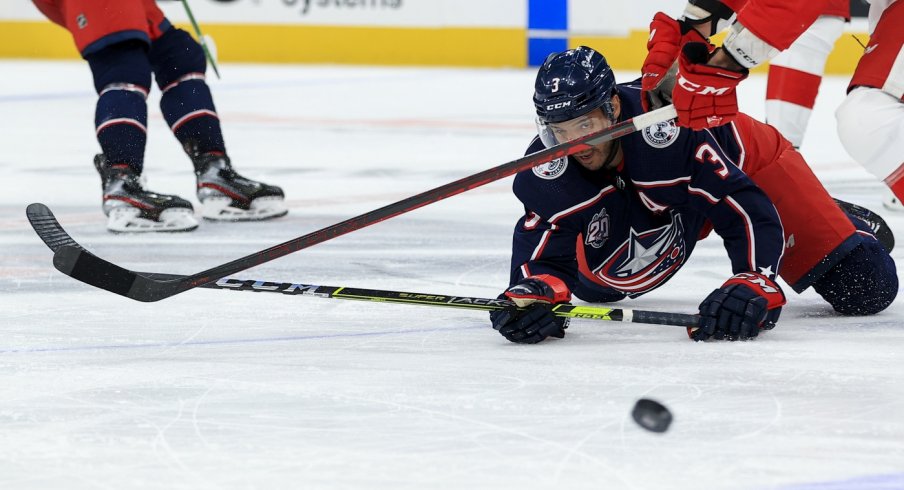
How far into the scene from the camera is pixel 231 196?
3.59 meters

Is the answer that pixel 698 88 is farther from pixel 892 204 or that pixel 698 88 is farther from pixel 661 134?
pixel 892 204

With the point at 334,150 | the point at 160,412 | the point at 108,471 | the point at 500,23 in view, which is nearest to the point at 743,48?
the point at 160,412

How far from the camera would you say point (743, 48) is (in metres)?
2.04

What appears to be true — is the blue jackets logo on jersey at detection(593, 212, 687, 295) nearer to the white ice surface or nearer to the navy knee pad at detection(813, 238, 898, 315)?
the white ice surface

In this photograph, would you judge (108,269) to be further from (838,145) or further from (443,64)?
(443,64)

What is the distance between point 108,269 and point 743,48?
1.10 metres

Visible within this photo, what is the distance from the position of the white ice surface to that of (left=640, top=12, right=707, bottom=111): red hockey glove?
407 mm

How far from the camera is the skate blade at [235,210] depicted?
3566mm

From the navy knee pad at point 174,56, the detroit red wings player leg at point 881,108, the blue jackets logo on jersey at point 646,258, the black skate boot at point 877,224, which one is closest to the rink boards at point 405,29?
the navy knee pad at point 174,56

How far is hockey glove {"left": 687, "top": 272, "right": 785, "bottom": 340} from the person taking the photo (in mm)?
2006

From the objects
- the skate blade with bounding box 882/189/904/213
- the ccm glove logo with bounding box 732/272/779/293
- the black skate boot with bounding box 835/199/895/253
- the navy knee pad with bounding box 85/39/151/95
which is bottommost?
the skate blade with bounding box 882/189/904/213

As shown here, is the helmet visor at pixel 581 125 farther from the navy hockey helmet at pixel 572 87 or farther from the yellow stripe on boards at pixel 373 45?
the yellow stripe on boards at pixel 373 45

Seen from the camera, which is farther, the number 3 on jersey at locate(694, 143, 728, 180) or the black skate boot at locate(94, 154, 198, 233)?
the black skate boot at locate(94, 154, 198, 233)

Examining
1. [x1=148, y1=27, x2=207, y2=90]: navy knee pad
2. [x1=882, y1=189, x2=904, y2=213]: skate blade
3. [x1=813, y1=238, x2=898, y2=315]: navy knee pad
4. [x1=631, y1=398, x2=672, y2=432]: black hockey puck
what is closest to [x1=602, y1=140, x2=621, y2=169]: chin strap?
[x1=813, y1=238, x2=898, y2=315]: navy knee pad
